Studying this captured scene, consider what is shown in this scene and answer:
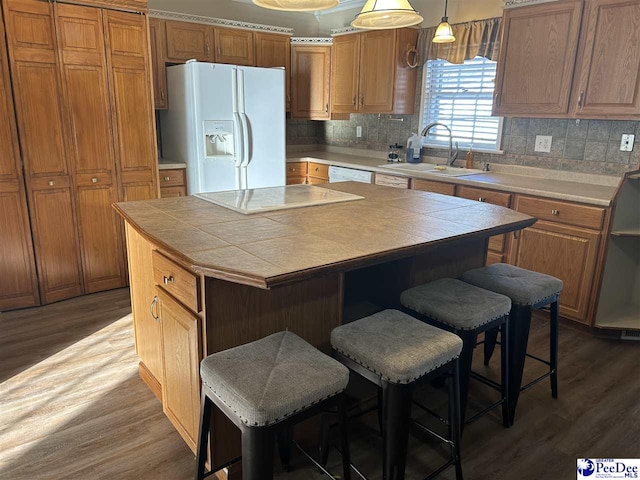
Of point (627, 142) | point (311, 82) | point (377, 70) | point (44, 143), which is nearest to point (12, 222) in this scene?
point (44, 143)

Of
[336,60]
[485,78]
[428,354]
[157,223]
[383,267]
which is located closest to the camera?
[428,354]

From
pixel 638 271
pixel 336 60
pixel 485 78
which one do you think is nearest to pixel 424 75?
pixel 485 78

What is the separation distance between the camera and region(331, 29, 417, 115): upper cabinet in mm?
4387

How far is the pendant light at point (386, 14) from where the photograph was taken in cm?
223

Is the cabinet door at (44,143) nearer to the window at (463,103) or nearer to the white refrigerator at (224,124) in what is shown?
the white refrigerator at (224,124)

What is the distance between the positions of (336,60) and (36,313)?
3.66 meters

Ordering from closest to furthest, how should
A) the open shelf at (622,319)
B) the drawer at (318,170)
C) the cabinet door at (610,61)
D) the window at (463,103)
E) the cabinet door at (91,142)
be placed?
the cabinet door at (610,61), the open shelf at (622,319), the cabinet door at (91,142), the window at (463,103), the drawer at (318,170)

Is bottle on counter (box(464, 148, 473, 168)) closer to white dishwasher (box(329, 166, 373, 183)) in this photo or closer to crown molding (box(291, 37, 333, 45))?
white dishwasher (box(329, 166, 373, 183))

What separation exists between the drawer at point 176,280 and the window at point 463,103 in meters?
3.16

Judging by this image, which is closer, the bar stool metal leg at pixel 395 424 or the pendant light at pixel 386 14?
the bar stool metal leg at pixel 395 424

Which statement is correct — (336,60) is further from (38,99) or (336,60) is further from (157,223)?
(157,223)

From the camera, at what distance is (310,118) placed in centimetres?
524

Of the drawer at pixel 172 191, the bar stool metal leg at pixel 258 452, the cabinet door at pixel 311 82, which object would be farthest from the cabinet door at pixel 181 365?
the cabinet door at pixel 311 82

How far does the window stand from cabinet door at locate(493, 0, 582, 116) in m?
0.48
